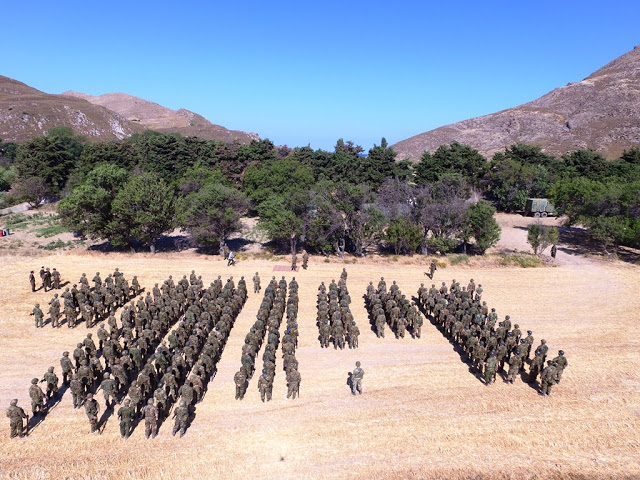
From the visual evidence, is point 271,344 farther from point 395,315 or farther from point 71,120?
point 71,120

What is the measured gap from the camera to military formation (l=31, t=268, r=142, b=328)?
748 inches

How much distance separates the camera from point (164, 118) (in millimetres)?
153500

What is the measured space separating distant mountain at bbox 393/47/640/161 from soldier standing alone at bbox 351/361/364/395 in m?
87.0

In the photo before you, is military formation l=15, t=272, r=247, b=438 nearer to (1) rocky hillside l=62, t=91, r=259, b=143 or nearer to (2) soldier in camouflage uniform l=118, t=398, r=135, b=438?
(2) soldier in camouflage uniform l=118, t=398, r=135, b=438

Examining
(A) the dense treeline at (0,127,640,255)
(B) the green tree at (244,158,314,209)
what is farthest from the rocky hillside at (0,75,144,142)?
(B) the green tree at (244,158,314,209)

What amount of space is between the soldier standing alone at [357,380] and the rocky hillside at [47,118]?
104m

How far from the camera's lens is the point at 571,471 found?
37.3 feet

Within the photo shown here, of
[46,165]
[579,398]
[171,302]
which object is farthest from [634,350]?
[46,165]

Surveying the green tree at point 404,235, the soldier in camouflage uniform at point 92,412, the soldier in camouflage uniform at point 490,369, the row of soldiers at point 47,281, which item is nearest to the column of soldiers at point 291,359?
the soldier in camouflage uniform at point 92,412

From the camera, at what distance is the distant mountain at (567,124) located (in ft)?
292

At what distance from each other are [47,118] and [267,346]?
11266 centimetres

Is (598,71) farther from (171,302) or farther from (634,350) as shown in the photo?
(171,302)

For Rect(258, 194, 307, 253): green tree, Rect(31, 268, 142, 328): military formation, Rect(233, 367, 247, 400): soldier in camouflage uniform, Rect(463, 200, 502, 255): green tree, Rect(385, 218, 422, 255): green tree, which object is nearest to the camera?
Rect(233, 367, 247, 400): soldier in camouflage uniform

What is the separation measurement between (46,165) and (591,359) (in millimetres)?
61482
